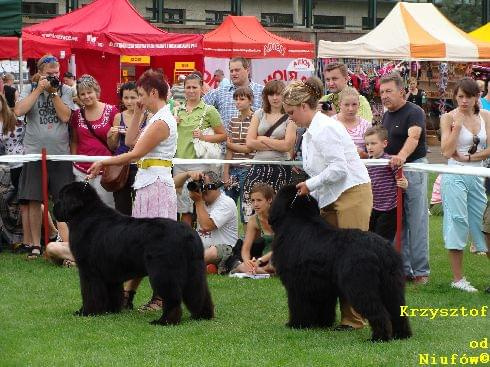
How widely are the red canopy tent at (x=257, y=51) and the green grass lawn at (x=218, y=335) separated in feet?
44.5

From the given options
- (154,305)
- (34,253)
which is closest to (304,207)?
(154,305)

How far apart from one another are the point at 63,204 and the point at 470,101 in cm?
385

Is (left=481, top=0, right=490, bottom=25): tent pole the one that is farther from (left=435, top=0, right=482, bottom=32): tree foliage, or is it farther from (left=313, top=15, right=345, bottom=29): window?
(left=313, top=15, right=345, bottom=29): window

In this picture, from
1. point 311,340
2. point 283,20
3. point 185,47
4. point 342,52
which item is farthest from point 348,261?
point 283,20

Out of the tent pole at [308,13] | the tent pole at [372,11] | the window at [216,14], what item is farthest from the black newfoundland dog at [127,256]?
the tent pole at [372,11]

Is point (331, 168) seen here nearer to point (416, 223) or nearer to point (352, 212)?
point (352, 212)

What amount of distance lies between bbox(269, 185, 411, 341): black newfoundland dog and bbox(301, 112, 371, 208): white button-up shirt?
0.53 ft

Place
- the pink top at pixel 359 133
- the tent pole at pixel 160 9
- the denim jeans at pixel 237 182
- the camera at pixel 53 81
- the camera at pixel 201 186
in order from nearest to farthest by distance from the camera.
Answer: the pink top at pixel 359 133 → the camera at pixel 201 186 → the camera at pixel 53 81 → the denim jeans at pixel 237 182 → the tent pole at pixel 160 9

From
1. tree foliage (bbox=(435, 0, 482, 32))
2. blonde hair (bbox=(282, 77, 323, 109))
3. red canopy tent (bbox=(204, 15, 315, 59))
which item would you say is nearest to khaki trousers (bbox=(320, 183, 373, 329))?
blonde hair (bbox=(282, 77, 323, 109))

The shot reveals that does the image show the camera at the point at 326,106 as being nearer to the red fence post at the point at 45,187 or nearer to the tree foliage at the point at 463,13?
the red fence post at the point at 45,187

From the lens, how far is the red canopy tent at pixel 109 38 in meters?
17.7

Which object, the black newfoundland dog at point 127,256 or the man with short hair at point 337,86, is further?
the man with short hair at point 337,86

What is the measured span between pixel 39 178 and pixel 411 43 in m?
13.1

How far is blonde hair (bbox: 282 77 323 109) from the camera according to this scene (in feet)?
22.3
